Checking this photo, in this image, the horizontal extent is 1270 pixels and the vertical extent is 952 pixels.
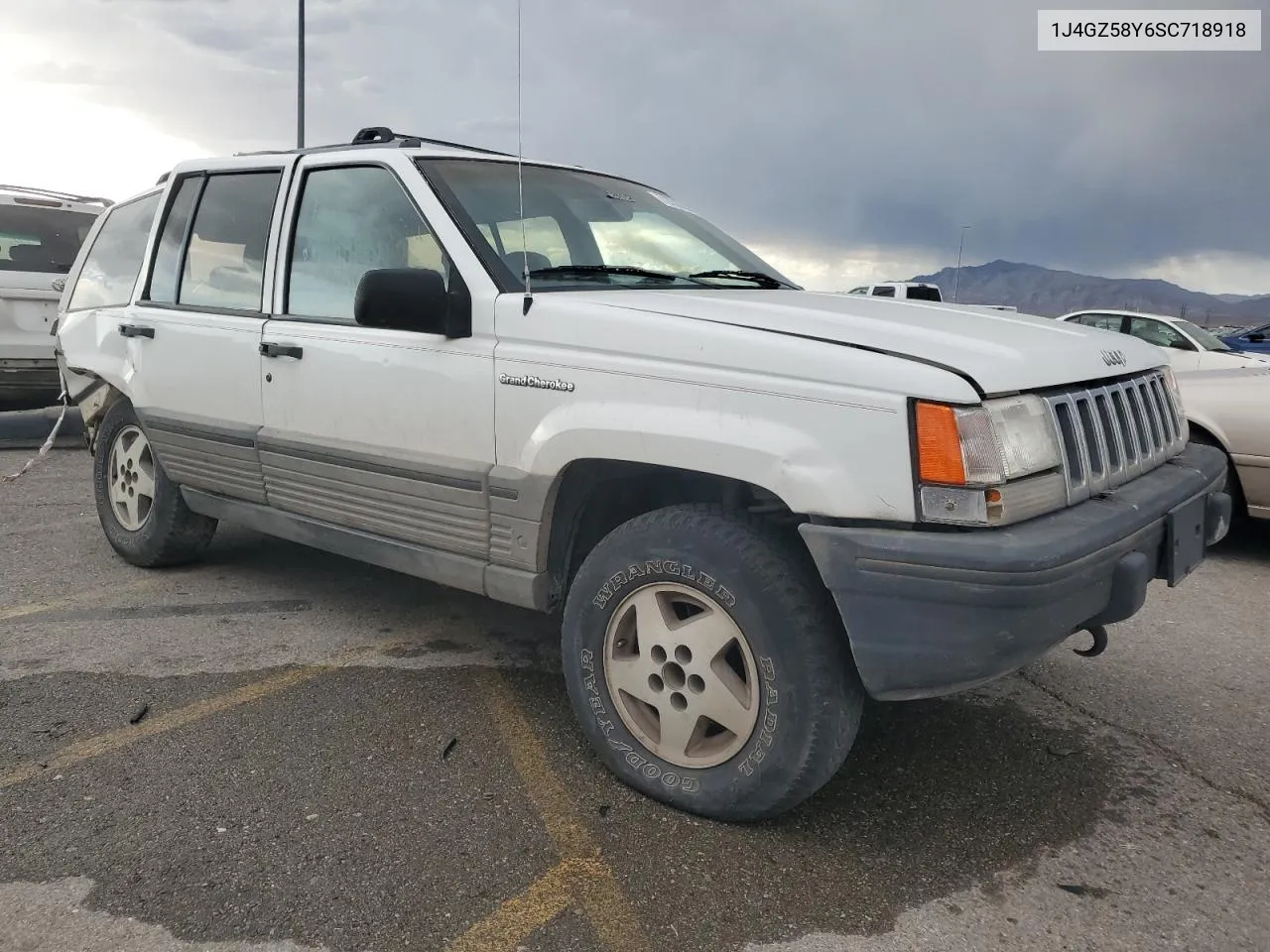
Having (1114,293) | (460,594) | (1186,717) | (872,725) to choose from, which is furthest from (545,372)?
(1114,293)

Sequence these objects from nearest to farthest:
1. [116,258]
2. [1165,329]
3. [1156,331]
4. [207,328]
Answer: [207,328] < [116,258] < [1165,329] < [1156,331]

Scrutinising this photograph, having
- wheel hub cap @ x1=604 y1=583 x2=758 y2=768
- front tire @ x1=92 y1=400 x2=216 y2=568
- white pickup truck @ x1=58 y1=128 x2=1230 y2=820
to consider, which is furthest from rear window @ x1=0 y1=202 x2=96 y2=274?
wheel hub cap @ x1=604 y1=583 x2=758 y2=768

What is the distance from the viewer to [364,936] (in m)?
2.18

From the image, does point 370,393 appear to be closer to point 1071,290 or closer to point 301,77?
point 301,77

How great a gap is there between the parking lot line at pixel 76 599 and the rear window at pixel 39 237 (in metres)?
4.85

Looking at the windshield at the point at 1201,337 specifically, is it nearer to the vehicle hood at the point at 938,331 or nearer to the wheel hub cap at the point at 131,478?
the vehicle hood at the point at 938,331

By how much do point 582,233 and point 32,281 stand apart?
6543mm

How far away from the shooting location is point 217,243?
427cm

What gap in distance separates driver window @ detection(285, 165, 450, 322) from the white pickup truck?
1 centimetres

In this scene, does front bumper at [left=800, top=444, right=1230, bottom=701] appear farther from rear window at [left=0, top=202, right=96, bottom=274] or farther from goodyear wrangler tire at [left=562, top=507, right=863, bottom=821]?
rear window at [left=0, top=202, right=96, bottom=274]

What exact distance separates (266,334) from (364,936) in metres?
2.36

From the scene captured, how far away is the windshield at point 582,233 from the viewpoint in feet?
10.6

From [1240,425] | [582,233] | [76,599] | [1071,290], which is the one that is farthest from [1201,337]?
[1071,290]

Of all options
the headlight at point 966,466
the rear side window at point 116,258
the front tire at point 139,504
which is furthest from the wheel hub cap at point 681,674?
the rear side window at point 116,258
